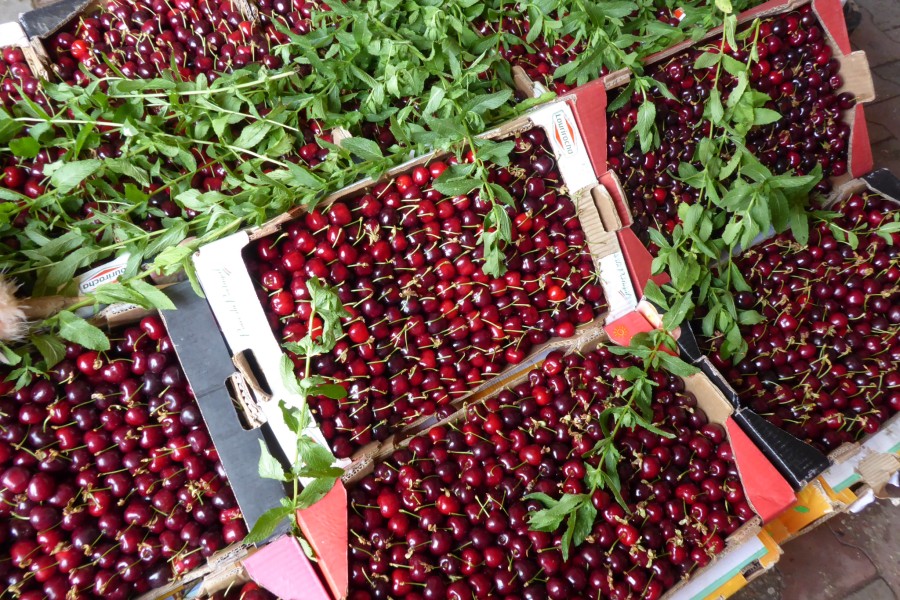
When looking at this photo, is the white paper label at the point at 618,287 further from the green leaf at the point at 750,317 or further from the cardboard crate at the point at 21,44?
the cardboard crate at the point at 21,44

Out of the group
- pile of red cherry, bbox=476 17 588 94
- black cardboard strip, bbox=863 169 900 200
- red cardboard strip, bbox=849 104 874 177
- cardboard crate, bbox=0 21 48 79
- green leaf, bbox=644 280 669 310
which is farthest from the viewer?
red cardboard strip, bbox=849 104 874 177

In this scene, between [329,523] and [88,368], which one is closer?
[329,523]

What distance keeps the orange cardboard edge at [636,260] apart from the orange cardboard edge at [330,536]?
1331mm

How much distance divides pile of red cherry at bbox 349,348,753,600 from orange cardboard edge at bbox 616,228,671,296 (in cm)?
36

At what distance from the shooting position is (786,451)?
179 centimetres

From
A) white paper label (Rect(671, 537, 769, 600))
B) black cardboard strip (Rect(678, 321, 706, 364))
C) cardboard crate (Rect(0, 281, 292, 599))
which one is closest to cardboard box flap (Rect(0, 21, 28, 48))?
cardboard crate (Rect(0, 281, 292, 599))

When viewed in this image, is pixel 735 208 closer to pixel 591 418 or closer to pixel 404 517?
pixel 591 418

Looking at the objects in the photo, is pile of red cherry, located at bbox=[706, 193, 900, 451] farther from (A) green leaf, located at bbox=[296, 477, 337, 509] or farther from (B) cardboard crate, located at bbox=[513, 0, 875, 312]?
(A) green leaf, located at bbox=[296, 477, 337, 509]

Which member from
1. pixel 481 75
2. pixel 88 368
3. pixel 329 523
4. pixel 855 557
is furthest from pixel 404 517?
pixel 855 557

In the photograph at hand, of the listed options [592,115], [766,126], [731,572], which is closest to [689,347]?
[731,572]

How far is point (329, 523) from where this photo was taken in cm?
157

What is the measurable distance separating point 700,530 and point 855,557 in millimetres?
1662

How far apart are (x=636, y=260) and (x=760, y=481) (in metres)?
0.87

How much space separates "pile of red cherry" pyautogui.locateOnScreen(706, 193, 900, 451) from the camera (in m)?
2.05
